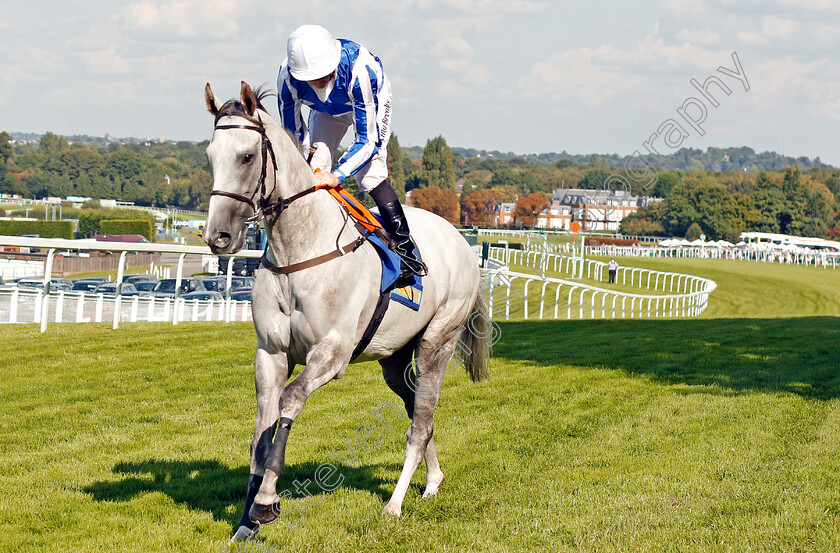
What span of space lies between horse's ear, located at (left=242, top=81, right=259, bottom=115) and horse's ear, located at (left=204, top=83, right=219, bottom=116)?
164 mm

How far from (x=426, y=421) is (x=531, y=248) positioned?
37736mm

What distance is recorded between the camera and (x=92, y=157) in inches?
5256

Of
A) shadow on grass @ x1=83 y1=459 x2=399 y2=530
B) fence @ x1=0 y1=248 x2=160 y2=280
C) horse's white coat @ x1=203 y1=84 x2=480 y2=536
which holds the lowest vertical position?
fence @ x1=0 y1=248 x2=160 y2=280

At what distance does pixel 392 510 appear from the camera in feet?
16.2

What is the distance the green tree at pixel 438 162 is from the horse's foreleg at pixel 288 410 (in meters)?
87.8

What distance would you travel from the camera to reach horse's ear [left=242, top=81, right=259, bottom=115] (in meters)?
4.00

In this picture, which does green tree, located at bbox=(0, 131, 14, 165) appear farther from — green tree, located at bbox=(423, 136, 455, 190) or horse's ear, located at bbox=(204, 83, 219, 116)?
horse's ear, located at bbox=(204, 83, 219, 116)

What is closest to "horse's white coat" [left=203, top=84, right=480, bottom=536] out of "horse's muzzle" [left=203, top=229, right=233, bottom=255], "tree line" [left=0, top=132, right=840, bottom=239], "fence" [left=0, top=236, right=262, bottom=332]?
"horse's muzzle" [left=203, top=229, right=233, bottom=255]

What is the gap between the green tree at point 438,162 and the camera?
Result: 92688 mm

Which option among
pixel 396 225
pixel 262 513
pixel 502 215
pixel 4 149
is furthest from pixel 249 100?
pixel 4 149

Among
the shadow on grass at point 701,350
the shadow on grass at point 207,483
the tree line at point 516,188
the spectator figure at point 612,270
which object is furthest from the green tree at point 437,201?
the shadow on grass at point 207,483

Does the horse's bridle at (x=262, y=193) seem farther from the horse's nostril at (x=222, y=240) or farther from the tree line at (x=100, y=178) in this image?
the tree line at (x=100, y=178)

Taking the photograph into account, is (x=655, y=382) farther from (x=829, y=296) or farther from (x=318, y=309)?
(x=829, y=296)

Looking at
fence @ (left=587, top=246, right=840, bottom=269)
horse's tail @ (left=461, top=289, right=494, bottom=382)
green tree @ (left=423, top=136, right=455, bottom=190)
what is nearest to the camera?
horse's tail @ (left=461, top=289, right=494, bottom=382)
